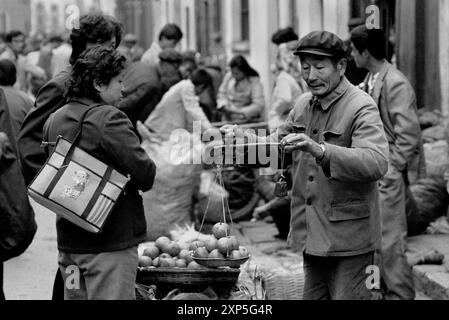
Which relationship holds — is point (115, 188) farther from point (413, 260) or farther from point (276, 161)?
point (413, 260)

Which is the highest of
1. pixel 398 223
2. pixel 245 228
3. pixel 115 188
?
pixel 115 188

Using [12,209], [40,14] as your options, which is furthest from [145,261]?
[40,14]

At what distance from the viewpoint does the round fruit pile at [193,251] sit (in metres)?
6.67

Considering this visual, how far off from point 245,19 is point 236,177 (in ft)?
36.9

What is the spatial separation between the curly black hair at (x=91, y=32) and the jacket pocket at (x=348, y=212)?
223 cm

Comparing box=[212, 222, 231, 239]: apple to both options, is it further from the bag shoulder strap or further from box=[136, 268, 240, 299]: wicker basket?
the bag shoulder strap

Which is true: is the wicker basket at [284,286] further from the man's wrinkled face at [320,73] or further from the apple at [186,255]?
the man's wrinkled face at [320,73]

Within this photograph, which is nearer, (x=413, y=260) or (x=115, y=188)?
(x=115, y=188)

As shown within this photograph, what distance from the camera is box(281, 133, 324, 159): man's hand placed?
5199 mm

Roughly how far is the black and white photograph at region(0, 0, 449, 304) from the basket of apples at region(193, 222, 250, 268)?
1 cm

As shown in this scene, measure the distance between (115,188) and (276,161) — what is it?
0.96 m

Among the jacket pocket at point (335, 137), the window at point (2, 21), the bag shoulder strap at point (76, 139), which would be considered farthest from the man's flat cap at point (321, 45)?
the window at point (2, 21)

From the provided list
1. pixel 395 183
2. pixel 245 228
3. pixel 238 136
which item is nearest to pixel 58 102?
pixel 238 136
